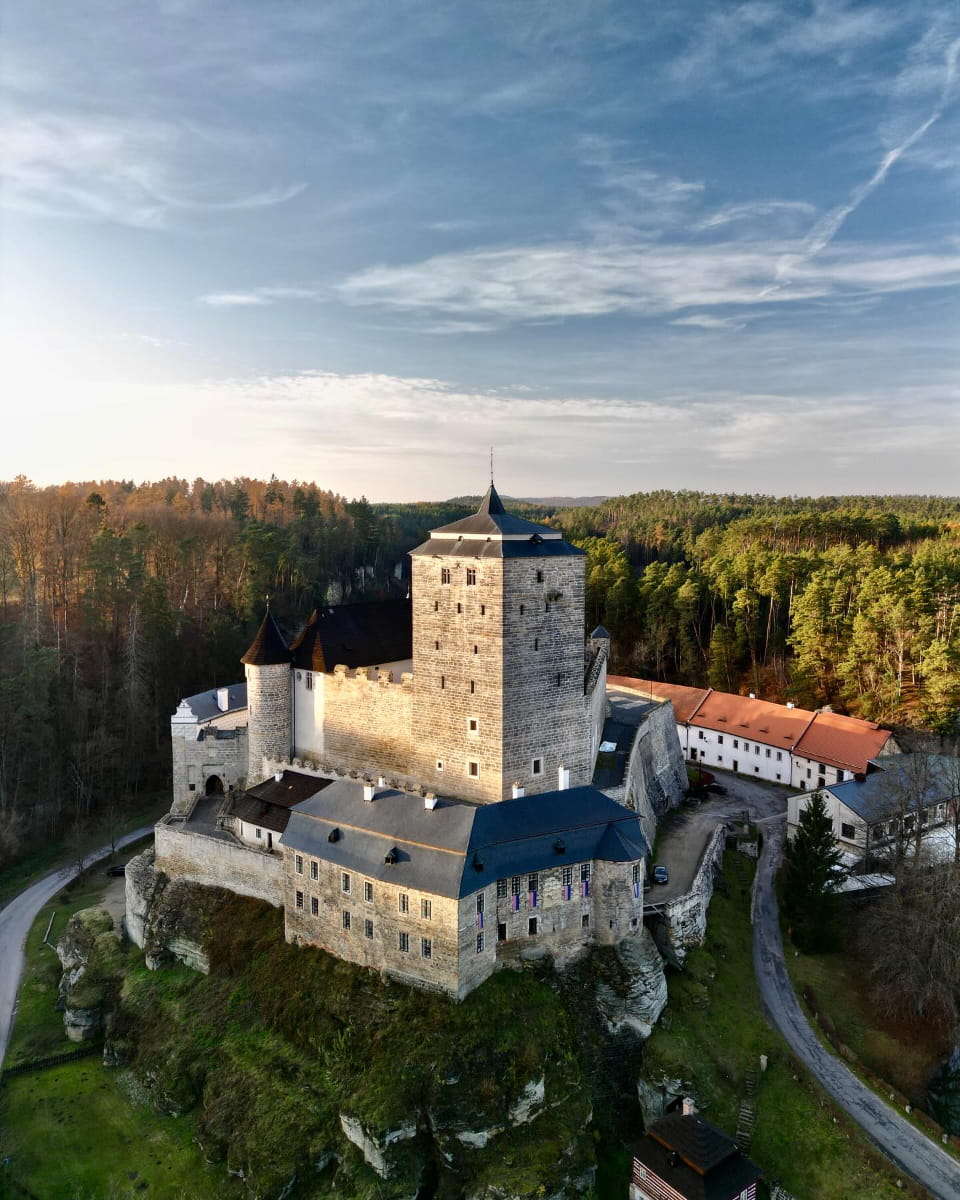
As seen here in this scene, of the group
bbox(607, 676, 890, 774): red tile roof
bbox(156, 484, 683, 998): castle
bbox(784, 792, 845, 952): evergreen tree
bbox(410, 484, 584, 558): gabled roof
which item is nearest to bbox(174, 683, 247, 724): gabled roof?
bbox(156, 484, 683, 998): castle

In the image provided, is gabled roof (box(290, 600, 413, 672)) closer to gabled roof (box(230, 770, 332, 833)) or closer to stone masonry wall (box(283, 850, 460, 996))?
gabled roof (box(230, 770, 332, 833))

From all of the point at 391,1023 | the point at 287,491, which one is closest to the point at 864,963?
the point at 391,1023

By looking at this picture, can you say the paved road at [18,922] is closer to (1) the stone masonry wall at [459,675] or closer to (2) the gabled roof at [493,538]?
(1) the stone masonry wall at [459,675]

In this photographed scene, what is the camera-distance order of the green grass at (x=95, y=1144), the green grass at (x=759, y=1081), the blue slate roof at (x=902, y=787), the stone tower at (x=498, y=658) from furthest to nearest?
1. the blue slate roof at (x=902, y=787)
2. the stone tower at (x=498, y=658)
3. the green grass at (x=95, y=1144)
4. the green grass at (x=759, y=1081)

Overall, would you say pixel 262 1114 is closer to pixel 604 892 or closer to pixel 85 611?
pixel 604 892

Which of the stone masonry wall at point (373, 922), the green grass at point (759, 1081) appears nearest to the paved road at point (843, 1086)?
the green grass at point (759, 1081)
